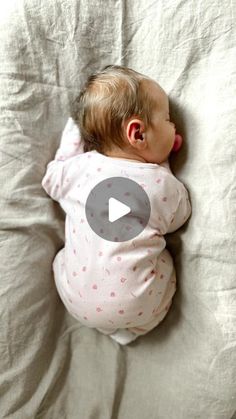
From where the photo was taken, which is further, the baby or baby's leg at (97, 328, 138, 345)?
baby's leg at (97, 328, 138, 345)

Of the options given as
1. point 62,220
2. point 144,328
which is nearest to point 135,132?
point 62,220

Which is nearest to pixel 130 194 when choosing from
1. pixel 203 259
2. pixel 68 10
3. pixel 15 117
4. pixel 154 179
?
pixel 154 179

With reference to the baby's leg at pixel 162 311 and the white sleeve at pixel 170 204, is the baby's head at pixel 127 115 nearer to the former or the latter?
the white sleeve at pixel 170 204

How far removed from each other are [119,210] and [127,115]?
6.7 inches

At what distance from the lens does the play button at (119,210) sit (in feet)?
2.88

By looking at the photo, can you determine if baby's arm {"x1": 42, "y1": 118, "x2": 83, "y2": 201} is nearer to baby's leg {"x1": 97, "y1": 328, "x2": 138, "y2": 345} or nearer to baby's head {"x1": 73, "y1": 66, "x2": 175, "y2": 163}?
baby's head {"x1": 73, "y1": 66, "x2": 175, "y2": 163}

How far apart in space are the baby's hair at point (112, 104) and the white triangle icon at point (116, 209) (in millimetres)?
111

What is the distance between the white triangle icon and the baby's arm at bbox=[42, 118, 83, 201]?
12 cm

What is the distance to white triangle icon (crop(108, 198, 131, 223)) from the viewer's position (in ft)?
2.89

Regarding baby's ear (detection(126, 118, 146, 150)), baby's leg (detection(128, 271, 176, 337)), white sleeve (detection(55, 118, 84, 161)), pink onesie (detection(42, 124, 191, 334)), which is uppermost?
baby's ear (detection(126, 118, 146, 150))

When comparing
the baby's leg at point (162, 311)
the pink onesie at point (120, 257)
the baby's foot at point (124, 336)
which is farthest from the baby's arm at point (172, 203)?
the baby's foot at point (124, 336)

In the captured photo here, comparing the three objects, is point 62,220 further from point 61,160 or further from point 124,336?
point 124,336

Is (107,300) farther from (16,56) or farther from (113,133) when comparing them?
(16,56)

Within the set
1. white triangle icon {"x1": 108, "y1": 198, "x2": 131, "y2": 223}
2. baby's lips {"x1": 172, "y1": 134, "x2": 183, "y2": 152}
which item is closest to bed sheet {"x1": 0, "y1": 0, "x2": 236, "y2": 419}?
baby's lips {"x1": 172, "y1": 134, "x2": 183, "y2": 152}
